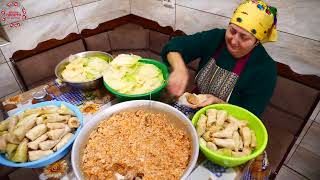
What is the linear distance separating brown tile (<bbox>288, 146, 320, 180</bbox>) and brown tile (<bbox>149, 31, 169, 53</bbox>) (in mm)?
1683

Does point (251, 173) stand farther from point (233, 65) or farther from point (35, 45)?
point (35, 45)

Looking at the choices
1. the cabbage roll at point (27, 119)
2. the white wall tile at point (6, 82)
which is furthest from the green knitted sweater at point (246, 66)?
the white wall tile at point (6, 82)

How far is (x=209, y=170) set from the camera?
101 cm

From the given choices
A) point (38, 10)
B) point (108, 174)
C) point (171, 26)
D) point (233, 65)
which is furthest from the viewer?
point (171, 26)

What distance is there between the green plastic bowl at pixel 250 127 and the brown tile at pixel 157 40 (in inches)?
58.0

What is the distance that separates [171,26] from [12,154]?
198 cm

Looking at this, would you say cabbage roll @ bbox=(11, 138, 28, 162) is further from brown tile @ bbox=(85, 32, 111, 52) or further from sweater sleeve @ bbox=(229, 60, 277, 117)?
brown tile @ bbox=(85, 32, 111, 52)

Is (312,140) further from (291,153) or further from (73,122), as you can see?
(73,122)

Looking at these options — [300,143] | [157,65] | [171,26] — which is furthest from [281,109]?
[171,26]

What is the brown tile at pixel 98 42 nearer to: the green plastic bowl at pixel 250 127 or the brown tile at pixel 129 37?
the brown tile at pixel 129 37

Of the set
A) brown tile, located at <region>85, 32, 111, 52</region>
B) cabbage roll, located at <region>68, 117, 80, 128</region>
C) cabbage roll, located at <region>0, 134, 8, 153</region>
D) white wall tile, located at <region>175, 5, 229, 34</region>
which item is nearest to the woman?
white wall tile, located at <region>175, 5, 229, 34</region>

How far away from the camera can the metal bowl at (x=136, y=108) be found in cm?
90

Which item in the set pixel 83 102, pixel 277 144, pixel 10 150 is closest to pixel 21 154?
pixel 10 150
